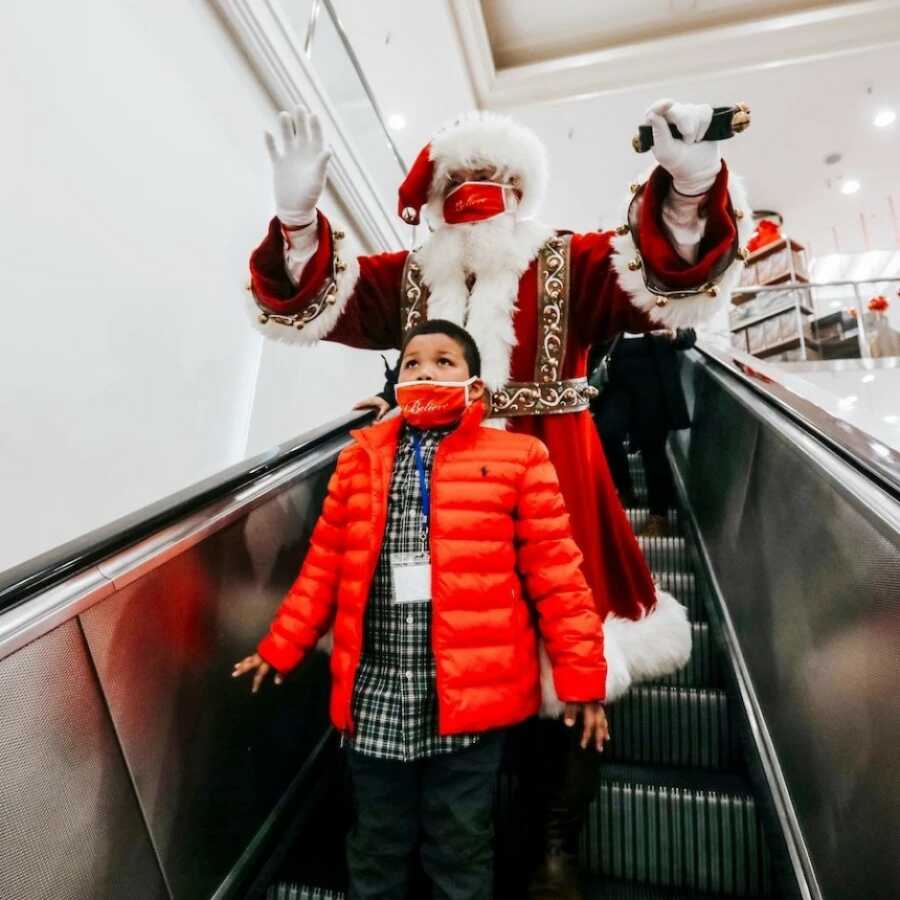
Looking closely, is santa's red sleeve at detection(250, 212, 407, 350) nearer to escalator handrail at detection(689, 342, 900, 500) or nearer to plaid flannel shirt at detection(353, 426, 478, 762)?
plaid flannel shirt at detection(353, 426, 478, 762)

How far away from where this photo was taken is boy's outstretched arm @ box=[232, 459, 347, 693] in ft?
4.21

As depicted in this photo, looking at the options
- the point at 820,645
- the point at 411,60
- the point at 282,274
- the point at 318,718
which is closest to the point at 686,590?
the point at 820,645

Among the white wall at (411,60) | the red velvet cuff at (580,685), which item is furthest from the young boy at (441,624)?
the white wall at (411,60)

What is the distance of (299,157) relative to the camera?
4.57 ft

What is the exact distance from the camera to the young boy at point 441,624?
47.1 inches

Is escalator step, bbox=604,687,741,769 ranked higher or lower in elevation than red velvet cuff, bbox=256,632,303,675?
lower

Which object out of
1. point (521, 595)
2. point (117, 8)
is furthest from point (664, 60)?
point (521, 595)

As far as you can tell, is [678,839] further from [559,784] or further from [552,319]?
[552,319]

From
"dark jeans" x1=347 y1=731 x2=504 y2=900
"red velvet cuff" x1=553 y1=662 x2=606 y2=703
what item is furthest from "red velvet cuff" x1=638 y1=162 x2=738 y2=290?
"dark jeans" x1=347 y1=731 x2=504 y2=900

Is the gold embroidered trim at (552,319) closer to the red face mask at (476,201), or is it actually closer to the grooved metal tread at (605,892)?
the red face mask at (476,201)

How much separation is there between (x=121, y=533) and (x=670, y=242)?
4.13 ft

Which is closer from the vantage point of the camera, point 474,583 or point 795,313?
point 474,583

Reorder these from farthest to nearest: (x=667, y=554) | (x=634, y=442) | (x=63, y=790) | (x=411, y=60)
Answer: (x=411, y=60), (x=634, y=442), (x=667, y=554), (x=63, y=790)

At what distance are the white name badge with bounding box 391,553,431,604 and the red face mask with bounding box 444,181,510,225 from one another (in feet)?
2.99
